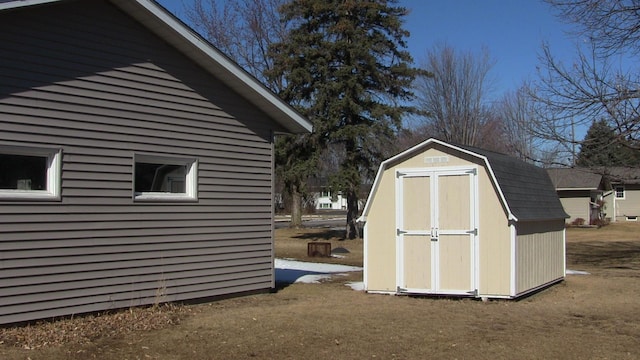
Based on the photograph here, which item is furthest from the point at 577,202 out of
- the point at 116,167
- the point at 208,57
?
the point at 116,167

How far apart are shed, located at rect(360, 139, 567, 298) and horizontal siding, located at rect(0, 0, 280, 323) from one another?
227cm

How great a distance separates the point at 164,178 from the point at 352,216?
19214 mm

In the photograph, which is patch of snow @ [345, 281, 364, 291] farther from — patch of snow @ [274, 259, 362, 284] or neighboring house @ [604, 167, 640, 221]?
neighboring house @ [604, 167, 640, 221]

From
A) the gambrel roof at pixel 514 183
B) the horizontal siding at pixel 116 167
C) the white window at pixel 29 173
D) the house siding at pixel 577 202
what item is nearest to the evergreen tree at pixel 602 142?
the gambrel roof at pixel 514 183

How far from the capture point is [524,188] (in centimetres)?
1173

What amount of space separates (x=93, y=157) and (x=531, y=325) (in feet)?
21.6

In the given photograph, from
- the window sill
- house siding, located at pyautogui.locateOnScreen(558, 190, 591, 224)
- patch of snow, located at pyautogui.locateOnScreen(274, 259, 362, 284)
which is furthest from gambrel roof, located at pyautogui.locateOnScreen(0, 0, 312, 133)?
house siding, located at pyautogui.locateOnScreen(558, 190, 591, 224)

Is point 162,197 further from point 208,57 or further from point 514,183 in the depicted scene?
point 514,183

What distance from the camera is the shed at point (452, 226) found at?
34.6ft

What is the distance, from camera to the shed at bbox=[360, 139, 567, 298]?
10.5m

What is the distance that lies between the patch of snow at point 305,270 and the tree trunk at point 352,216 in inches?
359

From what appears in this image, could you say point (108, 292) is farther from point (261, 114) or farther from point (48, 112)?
point (261, 114)

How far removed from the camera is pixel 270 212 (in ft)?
37.7

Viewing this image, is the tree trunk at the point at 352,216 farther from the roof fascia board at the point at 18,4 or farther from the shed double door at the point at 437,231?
the roof fascia board at the point at 18,4
